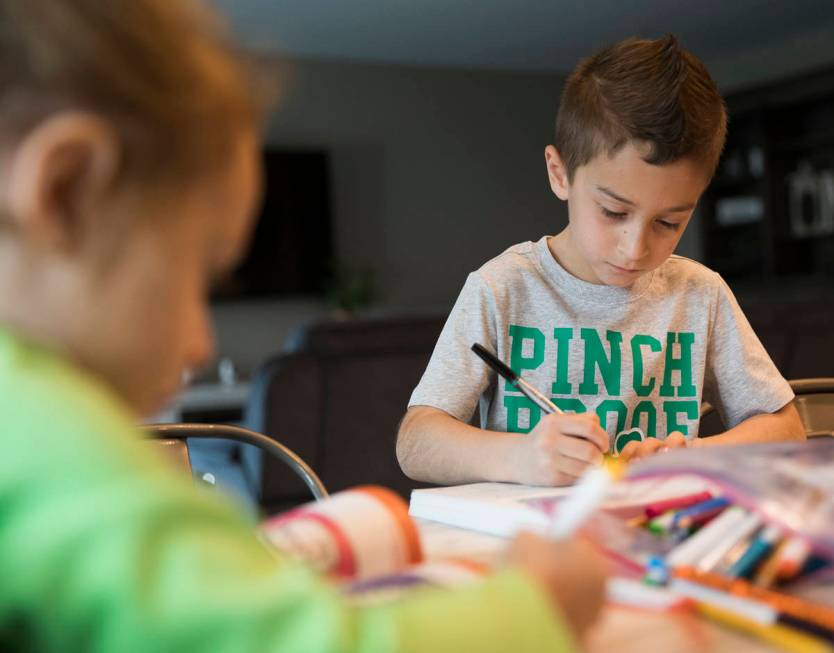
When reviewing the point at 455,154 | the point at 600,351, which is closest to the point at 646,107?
the point at 600,351

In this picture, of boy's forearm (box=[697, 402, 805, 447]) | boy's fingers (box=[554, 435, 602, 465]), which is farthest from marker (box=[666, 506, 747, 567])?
boy's forearm (box=[697, 402, 805, 447])

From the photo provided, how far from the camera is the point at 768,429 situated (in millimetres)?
1188

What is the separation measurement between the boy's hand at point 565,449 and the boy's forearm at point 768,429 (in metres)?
0.23

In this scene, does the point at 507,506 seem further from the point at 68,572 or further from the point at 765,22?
the point at 765,22

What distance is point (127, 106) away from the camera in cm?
41

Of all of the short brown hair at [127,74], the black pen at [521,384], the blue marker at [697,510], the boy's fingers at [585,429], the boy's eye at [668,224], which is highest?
the short brown hair at [127,74]

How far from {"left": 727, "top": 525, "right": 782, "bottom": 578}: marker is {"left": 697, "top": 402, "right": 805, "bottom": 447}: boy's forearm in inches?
20.1

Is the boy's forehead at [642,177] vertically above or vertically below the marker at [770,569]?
above

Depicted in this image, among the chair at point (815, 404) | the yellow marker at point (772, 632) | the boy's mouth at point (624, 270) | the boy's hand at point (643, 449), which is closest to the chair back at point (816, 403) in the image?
the chair at point (815, 404)

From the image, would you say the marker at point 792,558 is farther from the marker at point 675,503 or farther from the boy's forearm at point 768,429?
the boy's forearm at point 768,429

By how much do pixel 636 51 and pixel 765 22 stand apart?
17.8ft

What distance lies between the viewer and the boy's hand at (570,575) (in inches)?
18.1

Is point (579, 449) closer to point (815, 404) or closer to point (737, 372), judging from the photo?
point (737, 372)

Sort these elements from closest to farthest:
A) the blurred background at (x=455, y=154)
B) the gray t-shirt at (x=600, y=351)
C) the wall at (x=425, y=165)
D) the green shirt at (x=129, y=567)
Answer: the green shirt at (x=129, y=567) < the gray t-shirt at (x=600, y=351) < the blurred background at (x=455, y=154) < the wall at (x=425, y=165)
